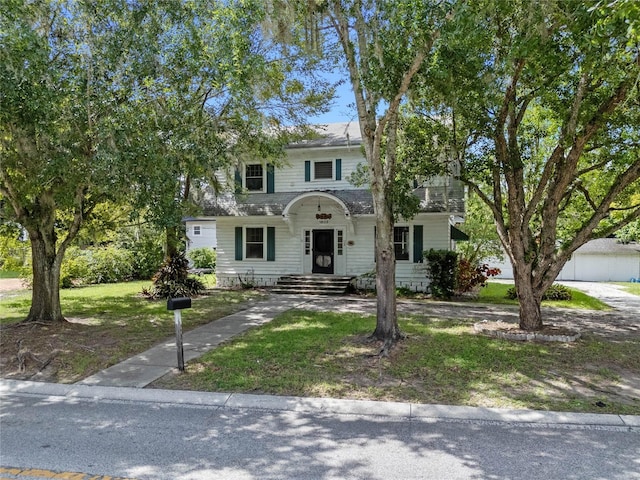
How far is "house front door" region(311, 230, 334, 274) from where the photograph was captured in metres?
17.5

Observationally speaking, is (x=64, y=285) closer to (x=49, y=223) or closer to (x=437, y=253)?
(x=49, y=223)

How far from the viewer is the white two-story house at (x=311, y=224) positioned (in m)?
16.1

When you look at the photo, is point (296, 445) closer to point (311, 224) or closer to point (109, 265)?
point (311, 224)

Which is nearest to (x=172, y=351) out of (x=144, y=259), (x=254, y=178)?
(x=254, y=178)

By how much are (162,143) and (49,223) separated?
147 inches

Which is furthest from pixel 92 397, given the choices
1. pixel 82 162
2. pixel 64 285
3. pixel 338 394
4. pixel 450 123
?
pixel 64 285

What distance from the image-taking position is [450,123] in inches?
416

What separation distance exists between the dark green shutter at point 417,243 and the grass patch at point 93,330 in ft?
19.2

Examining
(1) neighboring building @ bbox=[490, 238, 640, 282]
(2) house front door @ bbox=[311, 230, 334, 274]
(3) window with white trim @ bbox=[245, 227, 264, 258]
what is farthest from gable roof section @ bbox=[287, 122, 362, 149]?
(1) neighboring building @ bbox=[490, 238, 640, 282]

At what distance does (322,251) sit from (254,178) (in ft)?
13.8

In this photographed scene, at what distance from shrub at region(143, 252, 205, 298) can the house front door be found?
182 inches

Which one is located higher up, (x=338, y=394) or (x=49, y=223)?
(x=49, y=223)

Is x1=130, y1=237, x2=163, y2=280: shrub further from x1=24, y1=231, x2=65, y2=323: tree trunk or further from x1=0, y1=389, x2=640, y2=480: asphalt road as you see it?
x1=0, y1=389, x2=640, y2=480: asphalt road

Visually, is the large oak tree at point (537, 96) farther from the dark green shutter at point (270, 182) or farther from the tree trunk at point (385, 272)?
the dark green shutter at point (270, 182)
